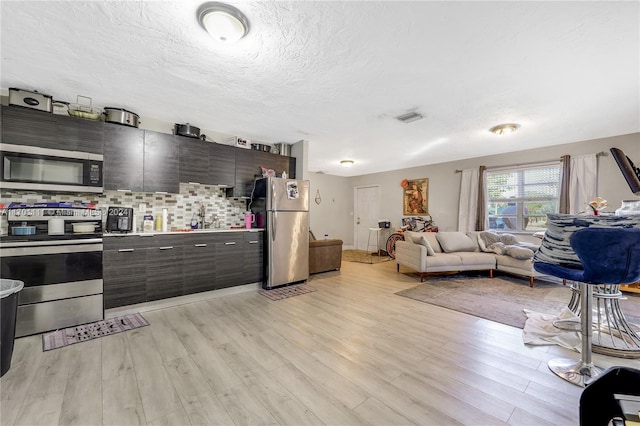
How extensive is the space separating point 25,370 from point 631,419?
3280 millimetres

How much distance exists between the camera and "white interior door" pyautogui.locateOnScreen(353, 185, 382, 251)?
8.16 m

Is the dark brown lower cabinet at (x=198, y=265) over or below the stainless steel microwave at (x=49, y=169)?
below

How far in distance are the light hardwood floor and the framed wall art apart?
14.2ft

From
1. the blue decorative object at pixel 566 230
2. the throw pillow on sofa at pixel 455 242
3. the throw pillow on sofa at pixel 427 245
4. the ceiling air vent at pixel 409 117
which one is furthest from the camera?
the throw pillow on sofa at pixel 455 242

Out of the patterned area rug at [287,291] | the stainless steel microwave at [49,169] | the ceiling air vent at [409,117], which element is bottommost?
the patterned area rug at [287,291]

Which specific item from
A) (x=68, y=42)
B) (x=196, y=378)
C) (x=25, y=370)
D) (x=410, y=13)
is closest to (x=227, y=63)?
(x=68, y=42)

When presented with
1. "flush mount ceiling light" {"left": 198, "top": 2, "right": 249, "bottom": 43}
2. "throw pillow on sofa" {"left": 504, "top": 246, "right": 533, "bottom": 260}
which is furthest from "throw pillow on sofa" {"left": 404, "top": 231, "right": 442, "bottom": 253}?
"flush mount ceiling light" {"left": 198, "top": 2, "right": 249, "bottom": 43}

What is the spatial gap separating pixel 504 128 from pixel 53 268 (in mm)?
5897

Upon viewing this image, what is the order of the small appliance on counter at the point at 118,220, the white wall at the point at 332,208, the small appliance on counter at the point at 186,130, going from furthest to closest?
the white wall at the point at 332,208 → the small appliance on counter at the point at 186,130 → the small appliance on counter at the point at 118,220

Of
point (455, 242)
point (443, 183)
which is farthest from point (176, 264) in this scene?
point (443, 183)

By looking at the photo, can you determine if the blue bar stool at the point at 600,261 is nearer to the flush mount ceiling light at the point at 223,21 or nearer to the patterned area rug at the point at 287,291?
the flush mount ceiling light at the point at 223,21

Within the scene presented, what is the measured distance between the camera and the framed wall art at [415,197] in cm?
680

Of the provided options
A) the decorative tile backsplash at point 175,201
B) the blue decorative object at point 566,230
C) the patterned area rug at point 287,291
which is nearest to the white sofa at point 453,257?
the patterned area rug at point 287,291

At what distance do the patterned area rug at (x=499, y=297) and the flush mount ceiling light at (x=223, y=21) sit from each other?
3.63 metres
